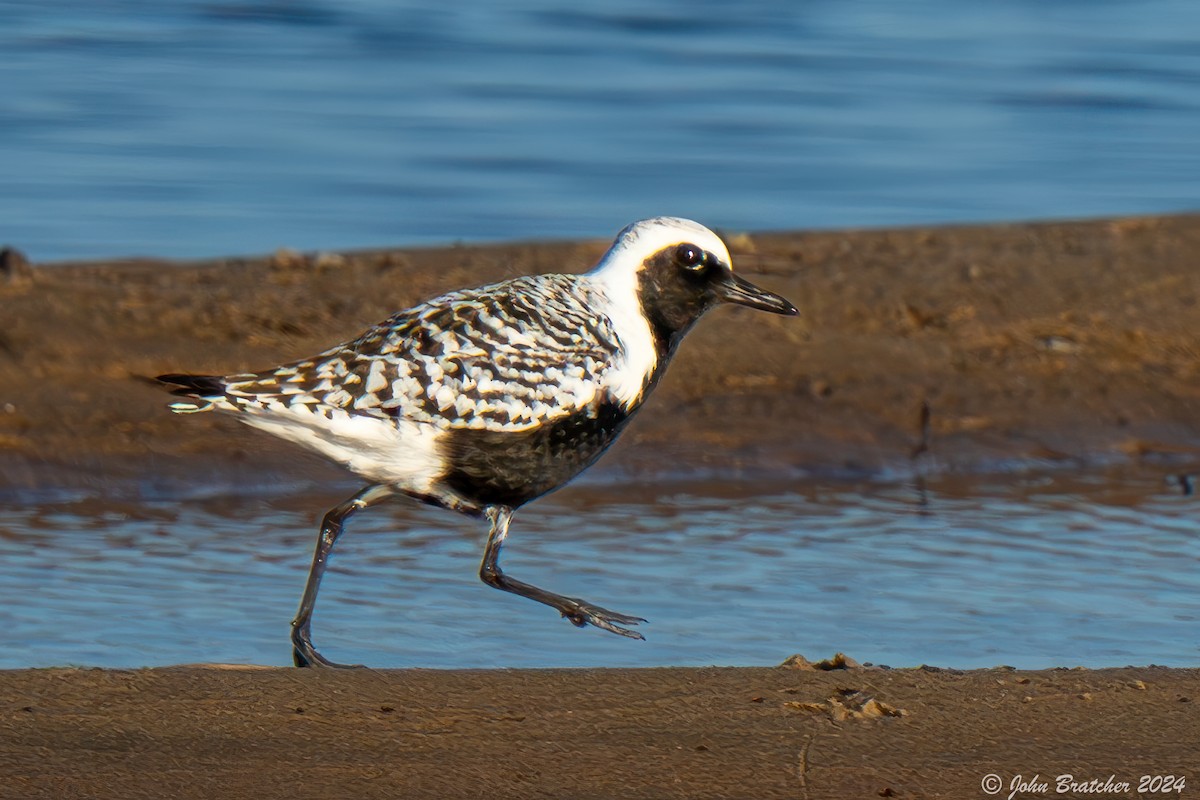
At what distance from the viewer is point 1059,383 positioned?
7715mm

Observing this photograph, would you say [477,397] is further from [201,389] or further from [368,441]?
[201,389]

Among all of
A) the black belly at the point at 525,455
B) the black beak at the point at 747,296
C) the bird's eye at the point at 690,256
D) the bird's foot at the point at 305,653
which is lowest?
the bird's foot at the point at 305,653

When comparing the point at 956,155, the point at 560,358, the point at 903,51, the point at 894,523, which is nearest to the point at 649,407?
the point at 894,523

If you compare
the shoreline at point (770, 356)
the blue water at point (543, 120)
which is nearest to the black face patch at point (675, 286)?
the shoreline at point (770, 356)

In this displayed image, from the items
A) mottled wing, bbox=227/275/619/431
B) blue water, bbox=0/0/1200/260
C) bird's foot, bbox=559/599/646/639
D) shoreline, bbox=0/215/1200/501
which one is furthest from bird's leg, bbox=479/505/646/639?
blue water, bbox=0/0/1200/260

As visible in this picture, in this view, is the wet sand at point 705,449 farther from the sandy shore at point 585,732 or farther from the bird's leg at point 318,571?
the bird's leg at point 318,571

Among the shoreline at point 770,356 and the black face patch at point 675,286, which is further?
the shoreline at point 770,356

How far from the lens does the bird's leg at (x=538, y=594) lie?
527cm

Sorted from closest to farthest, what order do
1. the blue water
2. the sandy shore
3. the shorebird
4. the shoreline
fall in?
the sandy shore < the shorebird < the shoreline < the blue water

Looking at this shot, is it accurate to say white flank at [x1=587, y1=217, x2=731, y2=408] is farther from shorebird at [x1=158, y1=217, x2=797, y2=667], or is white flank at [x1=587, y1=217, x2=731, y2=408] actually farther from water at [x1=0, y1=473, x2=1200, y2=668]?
water at [x1=0, y1=473, x2=1200, y2=668]

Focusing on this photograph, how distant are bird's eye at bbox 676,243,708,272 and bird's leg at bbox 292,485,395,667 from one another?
98cm

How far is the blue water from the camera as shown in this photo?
411 inches

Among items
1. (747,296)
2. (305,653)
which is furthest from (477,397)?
(747,296)

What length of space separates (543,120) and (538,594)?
7.51m
